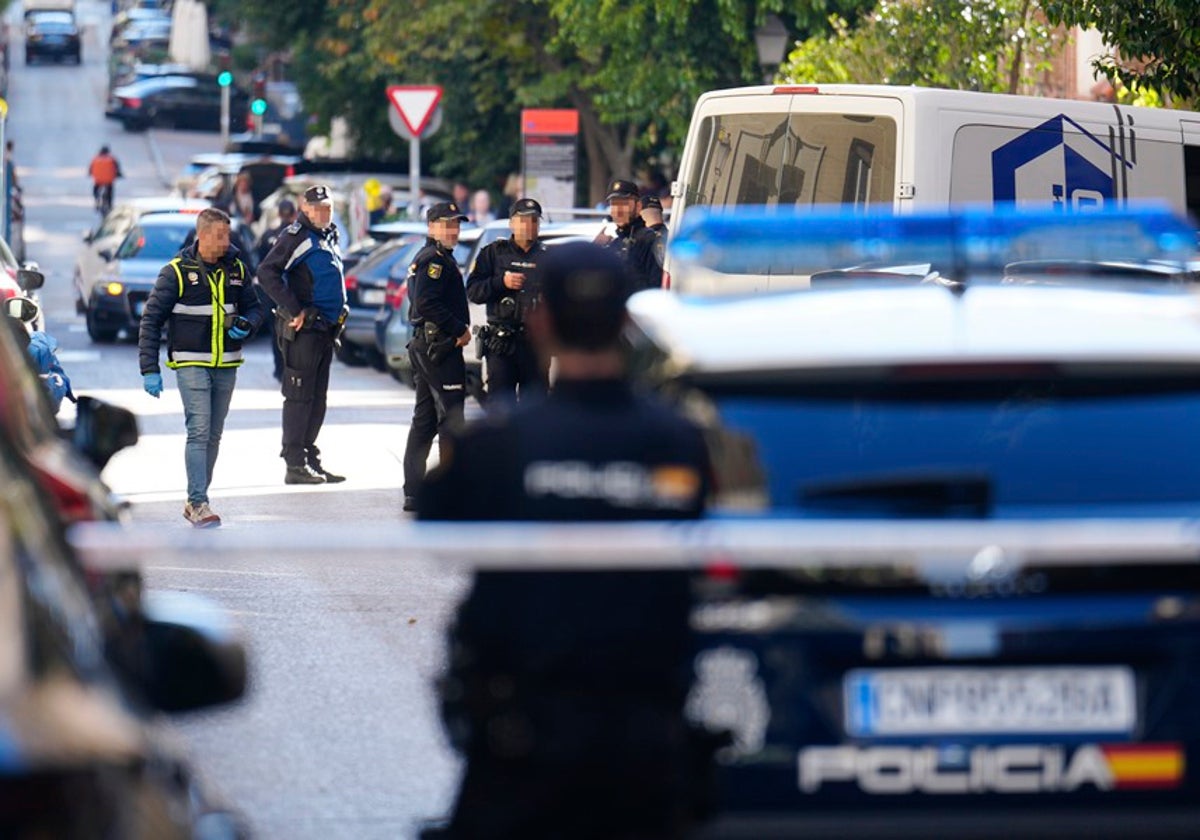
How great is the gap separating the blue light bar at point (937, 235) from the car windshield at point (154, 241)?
23.6 meters

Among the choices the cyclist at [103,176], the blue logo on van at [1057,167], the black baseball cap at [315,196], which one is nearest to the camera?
the blue logo on van at [1057,167]

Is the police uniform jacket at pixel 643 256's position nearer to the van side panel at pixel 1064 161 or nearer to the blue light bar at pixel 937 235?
the van side panel at pixel 1064 161

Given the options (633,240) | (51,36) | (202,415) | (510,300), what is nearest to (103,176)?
(51,36)

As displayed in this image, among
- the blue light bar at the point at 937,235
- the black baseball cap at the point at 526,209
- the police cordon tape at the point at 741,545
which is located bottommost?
the black baseball cap at the point at 526,209

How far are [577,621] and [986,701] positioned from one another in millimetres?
1081

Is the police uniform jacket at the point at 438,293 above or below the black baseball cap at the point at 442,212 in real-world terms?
below

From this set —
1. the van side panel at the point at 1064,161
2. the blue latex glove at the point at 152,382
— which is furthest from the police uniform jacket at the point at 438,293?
the van side panel at the point at 1064,161

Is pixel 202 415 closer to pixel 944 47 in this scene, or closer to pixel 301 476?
pixel 301 476

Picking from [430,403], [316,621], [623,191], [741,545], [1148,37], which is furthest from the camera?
[1148,37]

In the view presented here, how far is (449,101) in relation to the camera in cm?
4169

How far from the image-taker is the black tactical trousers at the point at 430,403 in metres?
14.9

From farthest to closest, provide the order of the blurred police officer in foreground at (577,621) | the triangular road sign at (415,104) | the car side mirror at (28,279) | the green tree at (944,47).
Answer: the triangular road sign at (415,104) → the green tree at (944,47) → the car side mirror at (28,279) → the blurred police officer in foreground at (577,621)

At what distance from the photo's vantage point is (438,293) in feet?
48.9

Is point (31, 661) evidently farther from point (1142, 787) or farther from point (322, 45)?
point (322, 45)
